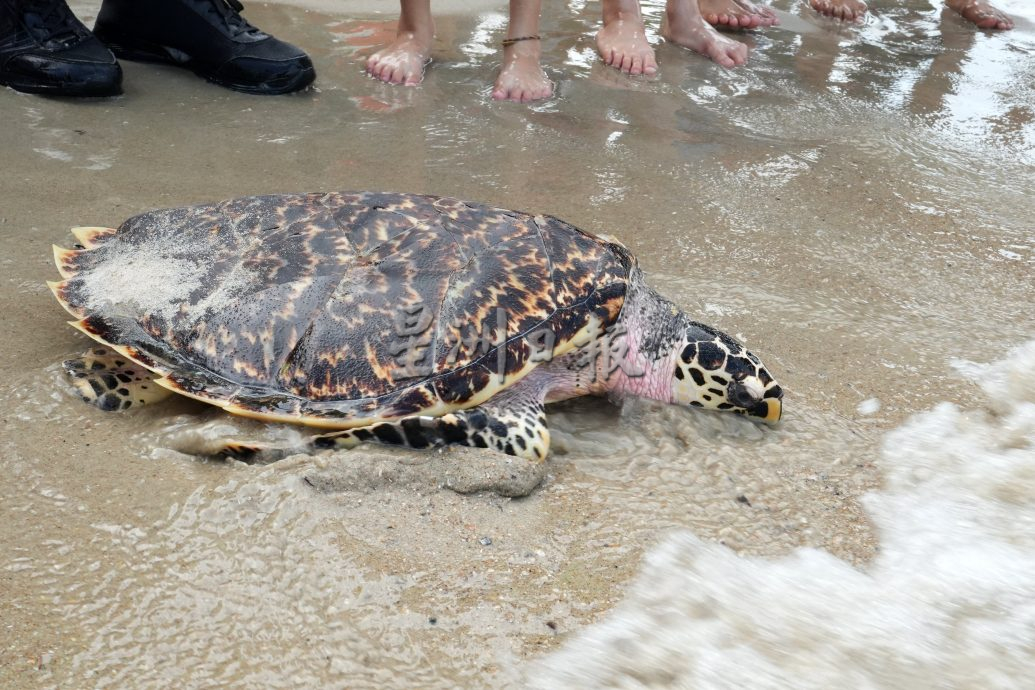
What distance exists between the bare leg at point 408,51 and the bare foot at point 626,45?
0.95 meters

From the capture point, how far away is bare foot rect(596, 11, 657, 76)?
180 inches

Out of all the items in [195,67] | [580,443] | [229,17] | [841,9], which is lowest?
[580,443]

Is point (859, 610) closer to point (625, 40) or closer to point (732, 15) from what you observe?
point (625, 40)

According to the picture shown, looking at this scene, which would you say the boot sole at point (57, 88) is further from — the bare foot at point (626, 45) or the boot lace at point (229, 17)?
the bare foot at point (626, 45)

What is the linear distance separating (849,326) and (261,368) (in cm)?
180

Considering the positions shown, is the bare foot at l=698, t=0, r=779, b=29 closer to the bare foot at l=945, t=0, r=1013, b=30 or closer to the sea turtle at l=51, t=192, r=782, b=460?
the bare foot at l=945, t=0, r=1013, b=30

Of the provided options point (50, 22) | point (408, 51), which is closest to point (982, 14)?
point (408, 51)

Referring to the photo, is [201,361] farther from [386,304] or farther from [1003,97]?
[1003,97]

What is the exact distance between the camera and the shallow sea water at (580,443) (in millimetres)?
1584

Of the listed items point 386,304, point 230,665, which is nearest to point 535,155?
point 386,304

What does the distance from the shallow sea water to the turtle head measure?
5 cm

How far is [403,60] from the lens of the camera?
14.1 feet

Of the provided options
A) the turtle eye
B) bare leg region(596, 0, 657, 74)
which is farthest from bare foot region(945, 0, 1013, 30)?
the turtle eye

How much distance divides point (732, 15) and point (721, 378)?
3.83m
